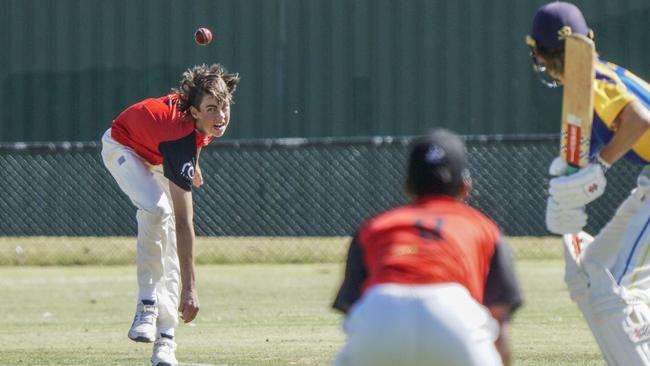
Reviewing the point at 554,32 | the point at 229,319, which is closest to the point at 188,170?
the point at 554,32

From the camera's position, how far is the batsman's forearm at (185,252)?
26.2 ft

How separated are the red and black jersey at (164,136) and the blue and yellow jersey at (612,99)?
285 centimetres

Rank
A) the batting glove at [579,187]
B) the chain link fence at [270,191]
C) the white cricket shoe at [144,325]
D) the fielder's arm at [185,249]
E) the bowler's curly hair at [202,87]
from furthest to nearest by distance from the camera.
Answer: the chain link fence at [270,191]
the bowler's curly hair at [202,87]
the white cricket shoe at [144,325]
the fielder's arm at [185,249]
the batting glove at [579,187]

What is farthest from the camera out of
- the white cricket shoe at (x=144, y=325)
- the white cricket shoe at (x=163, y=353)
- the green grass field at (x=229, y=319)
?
the green grass field at (x=229, y=319)

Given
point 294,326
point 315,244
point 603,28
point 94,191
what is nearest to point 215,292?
point 294,326

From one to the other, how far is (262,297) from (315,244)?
15.6ft

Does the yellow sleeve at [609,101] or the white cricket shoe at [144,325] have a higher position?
the yellow sleeve at [609,101]

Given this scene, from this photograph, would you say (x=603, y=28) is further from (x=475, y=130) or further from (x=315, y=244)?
(x=315, y=244)

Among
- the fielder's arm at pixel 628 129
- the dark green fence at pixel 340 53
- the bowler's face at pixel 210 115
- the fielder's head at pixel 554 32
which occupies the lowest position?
the dark green fence at pixel 340 53

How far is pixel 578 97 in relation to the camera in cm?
592

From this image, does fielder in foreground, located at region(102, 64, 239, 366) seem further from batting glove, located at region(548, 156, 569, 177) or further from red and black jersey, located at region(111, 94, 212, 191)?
batting glove, located at region(548, 156, 569, 177)

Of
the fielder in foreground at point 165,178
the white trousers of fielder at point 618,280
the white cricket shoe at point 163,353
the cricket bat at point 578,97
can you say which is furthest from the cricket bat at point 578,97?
the white cricket shoe at point 163,353

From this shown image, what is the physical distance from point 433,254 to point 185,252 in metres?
3.64

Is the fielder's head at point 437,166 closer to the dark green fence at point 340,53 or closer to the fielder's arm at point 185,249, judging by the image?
the fielder's arm at point 185,249
